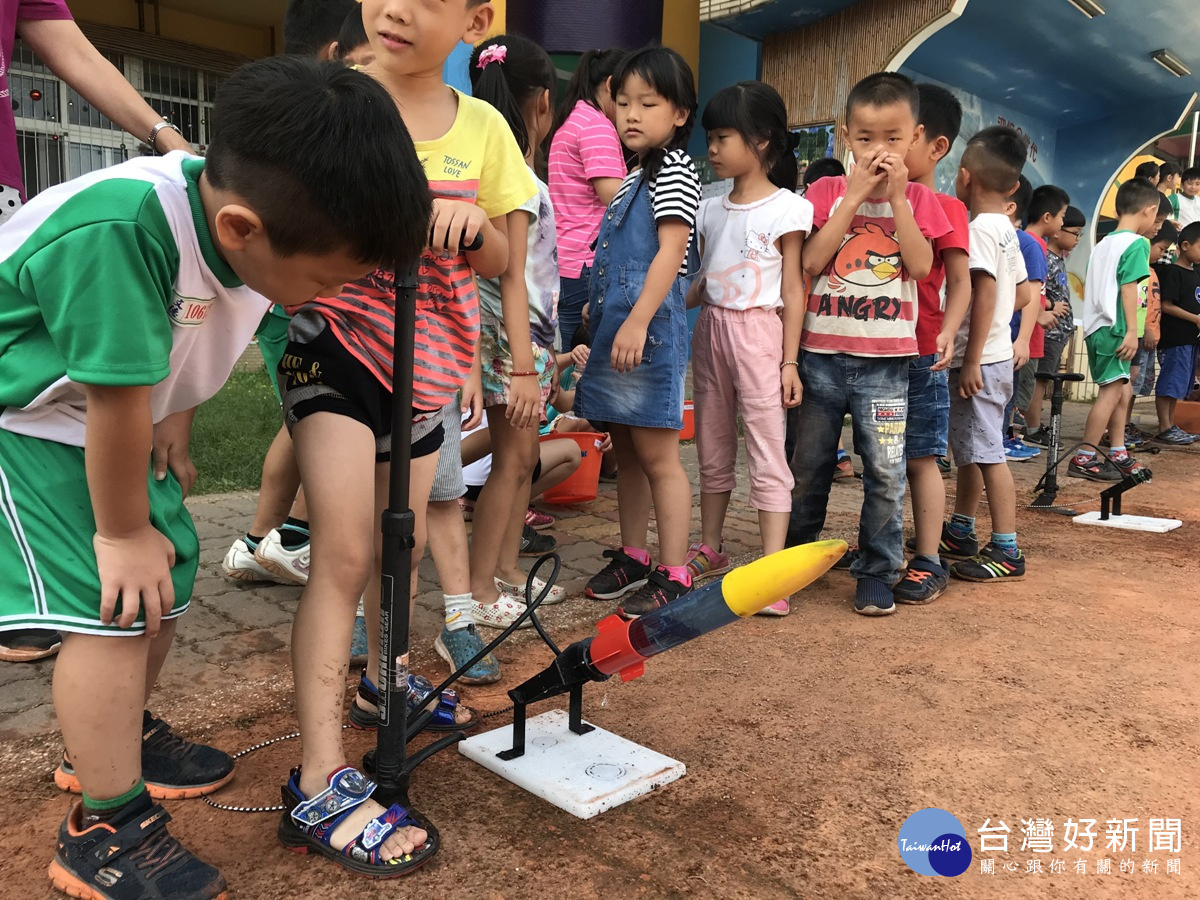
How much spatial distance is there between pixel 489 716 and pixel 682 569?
1114 millimetres

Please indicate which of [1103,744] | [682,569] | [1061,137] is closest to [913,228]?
[682,569]

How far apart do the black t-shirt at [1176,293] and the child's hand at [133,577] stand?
8743 millimetres

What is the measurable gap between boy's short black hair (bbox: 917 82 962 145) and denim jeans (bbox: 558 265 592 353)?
4.70 feet

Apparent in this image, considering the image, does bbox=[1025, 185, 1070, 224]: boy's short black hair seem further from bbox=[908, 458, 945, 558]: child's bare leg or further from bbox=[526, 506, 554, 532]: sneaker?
bbox=[526, 506, 554, 532]: sneaker

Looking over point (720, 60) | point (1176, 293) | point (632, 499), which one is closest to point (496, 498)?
point (632, 499)

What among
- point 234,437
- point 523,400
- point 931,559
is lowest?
point 931,559

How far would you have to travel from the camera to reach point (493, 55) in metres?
3.14

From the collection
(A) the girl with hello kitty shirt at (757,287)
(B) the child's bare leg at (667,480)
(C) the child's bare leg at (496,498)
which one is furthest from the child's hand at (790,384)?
(C) the child's bare leg at (496,498)

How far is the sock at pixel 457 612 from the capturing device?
272cm

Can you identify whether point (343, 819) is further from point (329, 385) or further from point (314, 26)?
point (314, 26)

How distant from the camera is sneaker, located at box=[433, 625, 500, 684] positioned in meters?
2.66

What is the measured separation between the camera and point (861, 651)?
119 inches

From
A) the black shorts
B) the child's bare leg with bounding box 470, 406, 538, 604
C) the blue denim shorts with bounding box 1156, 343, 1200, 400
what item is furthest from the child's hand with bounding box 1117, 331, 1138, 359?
the black shorts

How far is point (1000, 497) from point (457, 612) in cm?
242
